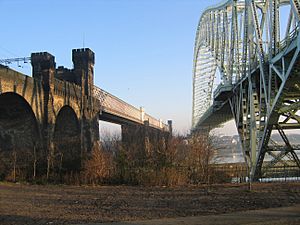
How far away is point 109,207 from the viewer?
12.7 meters

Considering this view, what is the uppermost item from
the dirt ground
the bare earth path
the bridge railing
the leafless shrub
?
the bridge railing

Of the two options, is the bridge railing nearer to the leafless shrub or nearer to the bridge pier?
the bridge pier

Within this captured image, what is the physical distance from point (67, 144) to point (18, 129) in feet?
13.9

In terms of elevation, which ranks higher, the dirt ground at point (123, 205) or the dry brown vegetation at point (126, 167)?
the dry brown vegetation at point (126, 167)

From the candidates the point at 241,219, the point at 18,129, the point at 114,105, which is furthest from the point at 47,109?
the point at 114,105

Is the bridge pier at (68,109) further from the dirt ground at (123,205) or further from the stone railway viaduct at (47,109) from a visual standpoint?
the dirt ground at (123,205)

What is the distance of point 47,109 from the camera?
110 feet

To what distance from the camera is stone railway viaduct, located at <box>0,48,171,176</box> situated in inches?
1153

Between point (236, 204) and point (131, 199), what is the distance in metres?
4.10

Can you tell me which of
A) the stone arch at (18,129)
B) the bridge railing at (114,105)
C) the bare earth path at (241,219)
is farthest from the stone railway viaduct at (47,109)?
the bare earth path at (241,219)

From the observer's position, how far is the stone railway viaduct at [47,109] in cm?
2928

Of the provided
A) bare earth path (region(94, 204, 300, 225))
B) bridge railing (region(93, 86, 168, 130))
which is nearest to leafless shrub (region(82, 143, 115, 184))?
bare earth path (region(94, 204, 300, 225))

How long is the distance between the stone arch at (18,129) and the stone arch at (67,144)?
1.61 meters

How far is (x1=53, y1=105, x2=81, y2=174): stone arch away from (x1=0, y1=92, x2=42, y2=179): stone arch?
1611mm
